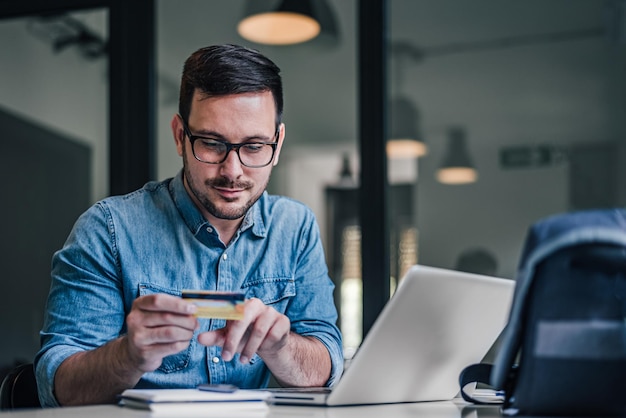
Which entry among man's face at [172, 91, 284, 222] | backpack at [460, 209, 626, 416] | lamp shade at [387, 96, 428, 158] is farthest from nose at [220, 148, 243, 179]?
lamp shade at [387, 96, 428, 158]

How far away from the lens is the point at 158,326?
123 centimetres

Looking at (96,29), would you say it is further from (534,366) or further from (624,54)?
(534,366)

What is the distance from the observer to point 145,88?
10.1ft

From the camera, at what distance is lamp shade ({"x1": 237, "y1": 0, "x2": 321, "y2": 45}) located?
3.47 meters

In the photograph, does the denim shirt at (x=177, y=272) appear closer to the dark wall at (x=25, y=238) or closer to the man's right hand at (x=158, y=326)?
the man's right hand at (x=158, y=326)

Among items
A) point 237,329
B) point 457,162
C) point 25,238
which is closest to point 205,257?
point 237,329

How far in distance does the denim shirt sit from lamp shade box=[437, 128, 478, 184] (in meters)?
1.57

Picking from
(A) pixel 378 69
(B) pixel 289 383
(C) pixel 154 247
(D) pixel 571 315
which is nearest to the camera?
(D) pixel 571 315

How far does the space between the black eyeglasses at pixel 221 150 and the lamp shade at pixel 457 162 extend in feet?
5.93

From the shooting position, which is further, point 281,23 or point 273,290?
point 281,23

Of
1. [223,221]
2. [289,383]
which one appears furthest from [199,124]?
[289,383]

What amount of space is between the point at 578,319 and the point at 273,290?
0.88 m

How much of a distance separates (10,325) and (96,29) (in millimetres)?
1270

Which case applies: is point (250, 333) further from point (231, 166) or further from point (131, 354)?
point (231, 166)
